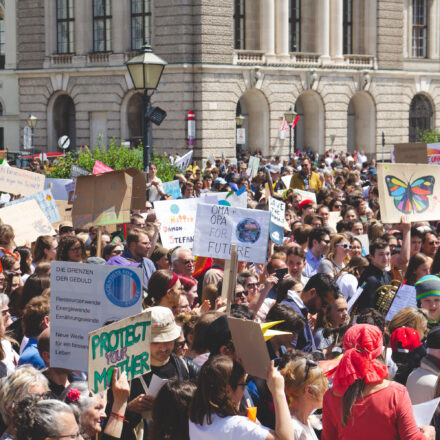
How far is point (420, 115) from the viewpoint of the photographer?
46.8 metres

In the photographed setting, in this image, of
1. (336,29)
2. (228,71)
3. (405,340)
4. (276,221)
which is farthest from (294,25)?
(405,340)

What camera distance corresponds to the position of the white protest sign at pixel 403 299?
8.37 m

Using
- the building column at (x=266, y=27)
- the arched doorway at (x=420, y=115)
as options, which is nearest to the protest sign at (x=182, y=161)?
the building column at (x=266, y=27)

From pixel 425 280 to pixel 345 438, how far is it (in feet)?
9.68

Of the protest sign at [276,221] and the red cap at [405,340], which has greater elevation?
the protest sign at [276,221]

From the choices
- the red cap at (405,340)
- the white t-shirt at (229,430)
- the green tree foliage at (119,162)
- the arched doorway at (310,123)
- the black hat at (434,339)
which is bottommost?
the white t-shirt at (229,430)

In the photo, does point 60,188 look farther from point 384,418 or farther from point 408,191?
point 384,418

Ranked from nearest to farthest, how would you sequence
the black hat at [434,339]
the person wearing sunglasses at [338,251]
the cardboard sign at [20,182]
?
the black hat at [434,339] → the person wearing sunglasses at [338,251] → the cardboard sign at [20,182]

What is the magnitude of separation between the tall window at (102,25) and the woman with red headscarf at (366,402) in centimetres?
3729

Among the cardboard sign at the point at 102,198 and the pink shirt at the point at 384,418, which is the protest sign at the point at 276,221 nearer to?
the cardboard sign at the point at 102,198

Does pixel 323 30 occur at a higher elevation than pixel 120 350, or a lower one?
higher

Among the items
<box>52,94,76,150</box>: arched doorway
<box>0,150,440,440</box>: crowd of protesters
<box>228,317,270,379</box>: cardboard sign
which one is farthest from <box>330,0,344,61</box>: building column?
<box>228,317,270,379</box>: cardboard sign

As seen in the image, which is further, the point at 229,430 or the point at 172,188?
the point at 172,188

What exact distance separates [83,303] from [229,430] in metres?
1.79
